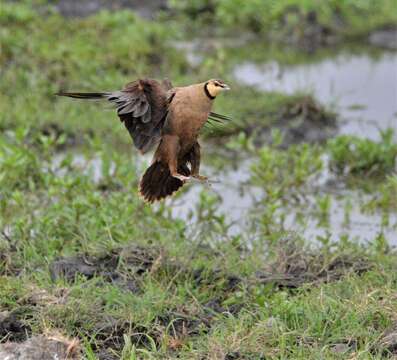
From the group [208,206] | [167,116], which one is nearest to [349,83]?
[208,206]

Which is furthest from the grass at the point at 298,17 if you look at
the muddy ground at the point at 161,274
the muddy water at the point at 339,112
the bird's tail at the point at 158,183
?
the bird's tail at the point at 158,183

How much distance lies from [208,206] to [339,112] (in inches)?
147

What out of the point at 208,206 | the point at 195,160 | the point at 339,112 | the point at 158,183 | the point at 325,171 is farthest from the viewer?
the point at 339,112

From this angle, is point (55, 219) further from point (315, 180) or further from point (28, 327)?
point (315, 180)

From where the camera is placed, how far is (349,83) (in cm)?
1155

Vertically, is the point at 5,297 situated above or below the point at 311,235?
above

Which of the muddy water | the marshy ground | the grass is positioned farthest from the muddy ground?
the grass

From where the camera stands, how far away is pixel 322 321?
478 centimetres

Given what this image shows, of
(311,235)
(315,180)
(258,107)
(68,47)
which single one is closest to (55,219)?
(311,235)

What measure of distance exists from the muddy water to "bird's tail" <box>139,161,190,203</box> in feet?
4.51

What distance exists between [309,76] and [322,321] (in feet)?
23.8

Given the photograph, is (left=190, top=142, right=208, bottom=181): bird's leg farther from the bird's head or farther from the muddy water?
the muddy water

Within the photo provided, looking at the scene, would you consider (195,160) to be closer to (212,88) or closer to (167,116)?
(167,116)

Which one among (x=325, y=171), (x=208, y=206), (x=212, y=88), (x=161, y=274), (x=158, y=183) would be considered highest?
(x=212, y=88)
